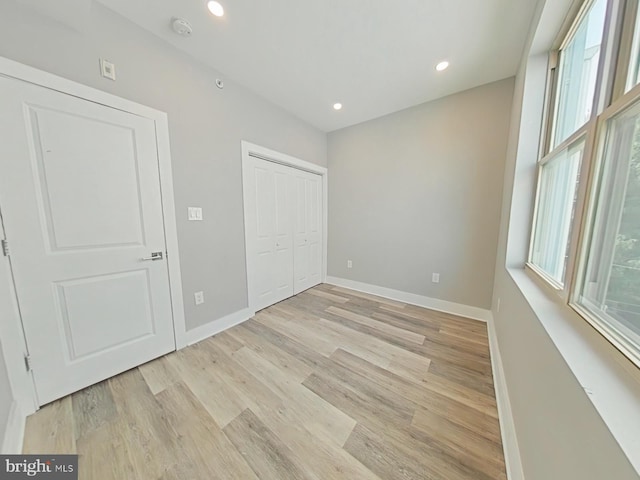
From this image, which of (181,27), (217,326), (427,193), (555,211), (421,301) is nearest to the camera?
(555,211)

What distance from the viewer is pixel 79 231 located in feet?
4.67

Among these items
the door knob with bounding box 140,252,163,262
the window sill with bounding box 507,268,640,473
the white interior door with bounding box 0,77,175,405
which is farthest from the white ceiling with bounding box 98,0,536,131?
the window sill with bounding box 507,268,640,473

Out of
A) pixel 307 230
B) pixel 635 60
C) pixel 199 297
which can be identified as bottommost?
pixel 199 297

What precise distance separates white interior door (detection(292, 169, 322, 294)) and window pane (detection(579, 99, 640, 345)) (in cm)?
271

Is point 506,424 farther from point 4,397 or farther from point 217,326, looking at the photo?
point 4,397

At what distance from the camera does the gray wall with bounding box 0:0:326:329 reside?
1302mm

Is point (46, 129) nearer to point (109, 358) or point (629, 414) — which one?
point (109, 358)

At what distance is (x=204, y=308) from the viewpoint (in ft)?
6.92

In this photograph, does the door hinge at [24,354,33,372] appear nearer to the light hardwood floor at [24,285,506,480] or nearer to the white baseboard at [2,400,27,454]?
the white baseboard at [2,400,27,454]

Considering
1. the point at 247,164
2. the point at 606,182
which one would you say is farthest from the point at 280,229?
the point at 606,182

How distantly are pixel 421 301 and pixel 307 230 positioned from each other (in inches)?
74.7

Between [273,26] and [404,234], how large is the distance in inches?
98.8

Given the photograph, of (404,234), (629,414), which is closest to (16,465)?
(629,414)

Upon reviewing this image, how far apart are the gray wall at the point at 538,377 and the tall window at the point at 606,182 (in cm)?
11
